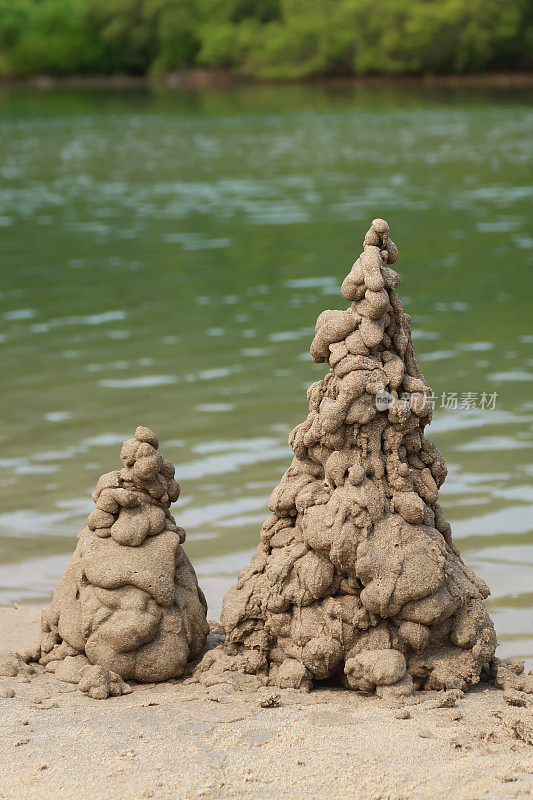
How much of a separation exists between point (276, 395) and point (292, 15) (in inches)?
2668

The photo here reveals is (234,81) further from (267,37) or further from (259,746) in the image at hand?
(259,746)

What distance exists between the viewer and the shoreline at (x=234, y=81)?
59625 mm

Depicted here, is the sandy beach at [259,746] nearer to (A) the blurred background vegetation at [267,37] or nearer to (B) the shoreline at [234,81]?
(B) the shoreline at [234,81]

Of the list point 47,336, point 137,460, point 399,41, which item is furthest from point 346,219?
point 399,41

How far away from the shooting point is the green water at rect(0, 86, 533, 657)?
6.75m

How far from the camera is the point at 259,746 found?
3.80 metres

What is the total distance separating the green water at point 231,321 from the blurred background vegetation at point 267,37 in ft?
109

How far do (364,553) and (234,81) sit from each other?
71.4 m

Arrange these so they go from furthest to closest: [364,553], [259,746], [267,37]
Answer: [267,37] → [364,553] → [259,746]

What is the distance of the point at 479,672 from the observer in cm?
434

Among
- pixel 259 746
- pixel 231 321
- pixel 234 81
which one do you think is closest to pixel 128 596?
pixel 259 746

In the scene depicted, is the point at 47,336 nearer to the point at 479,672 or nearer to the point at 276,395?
the point at 276,395

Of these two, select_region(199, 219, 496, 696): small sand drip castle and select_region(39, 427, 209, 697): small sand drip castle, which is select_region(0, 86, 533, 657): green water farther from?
select_region(39, 427, 209, 697): small sand drip castle

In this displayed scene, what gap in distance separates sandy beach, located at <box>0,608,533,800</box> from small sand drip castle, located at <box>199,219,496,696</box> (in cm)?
16
